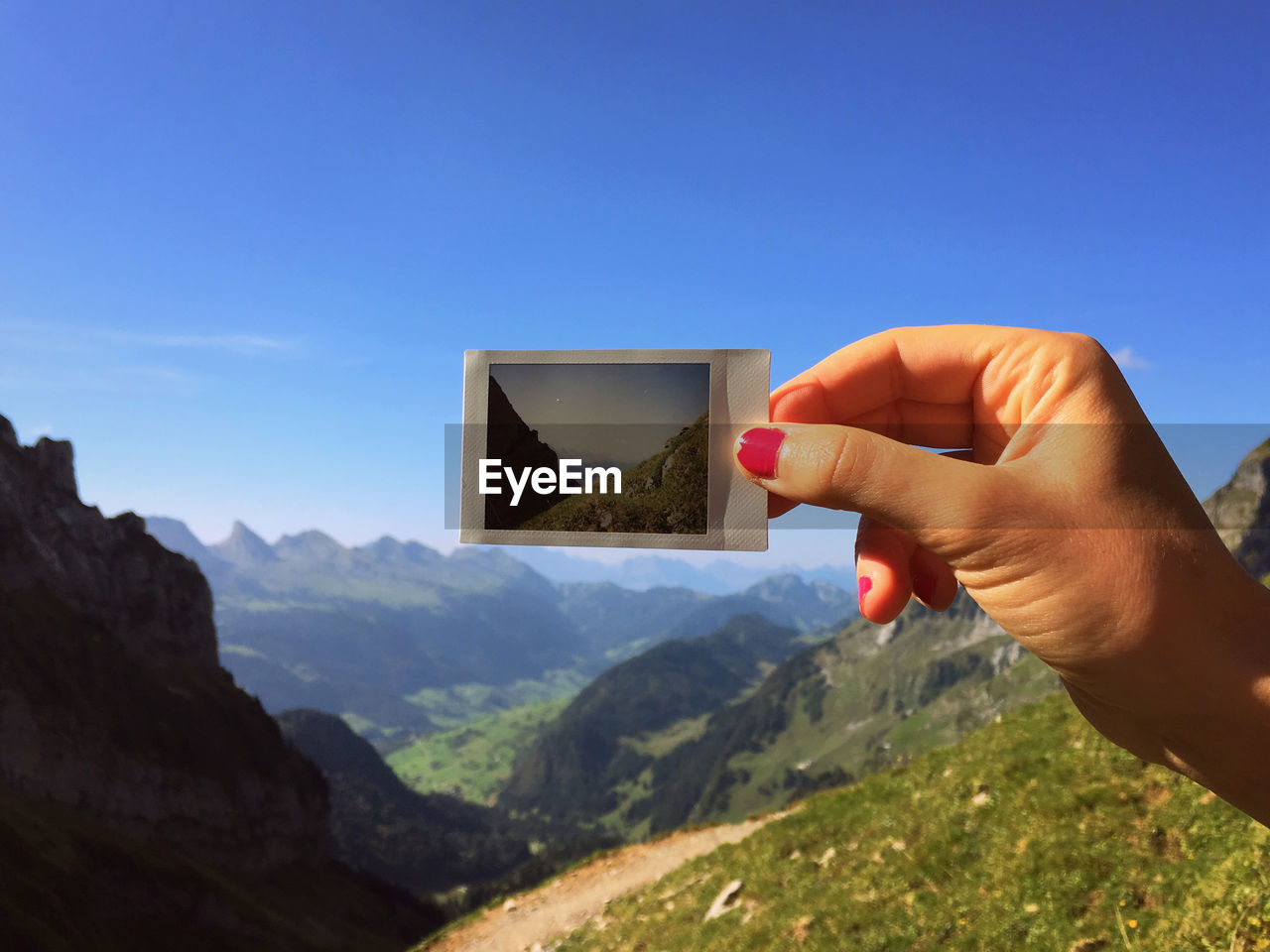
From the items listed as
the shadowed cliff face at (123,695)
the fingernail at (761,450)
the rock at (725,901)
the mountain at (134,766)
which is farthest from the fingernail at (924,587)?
the shadowed cliff face at (123,695)

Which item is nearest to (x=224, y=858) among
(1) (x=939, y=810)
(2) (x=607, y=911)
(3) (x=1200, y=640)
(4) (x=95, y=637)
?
(4) (x=95, y=637)

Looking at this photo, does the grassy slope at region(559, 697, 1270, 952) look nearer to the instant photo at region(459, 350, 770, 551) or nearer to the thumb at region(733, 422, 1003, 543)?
the thumb at region(733, 422, 1003, 543)

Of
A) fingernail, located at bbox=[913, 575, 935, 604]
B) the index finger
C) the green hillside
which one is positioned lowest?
fingernail, located at bbox=[913, 575, 935, 604]

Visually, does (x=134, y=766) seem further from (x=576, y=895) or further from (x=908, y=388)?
(x=908, y=388)

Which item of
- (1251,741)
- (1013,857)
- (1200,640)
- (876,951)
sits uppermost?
(1200,640)

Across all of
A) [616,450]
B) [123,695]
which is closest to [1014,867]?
[616,450]

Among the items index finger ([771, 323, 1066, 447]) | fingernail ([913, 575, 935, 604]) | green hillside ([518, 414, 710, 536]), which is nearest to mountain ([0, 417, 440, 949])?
green hillside ([518, 414, 710, 536])

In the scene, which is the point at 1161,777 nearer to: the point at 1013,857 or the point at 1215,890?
the point at 1013,857
